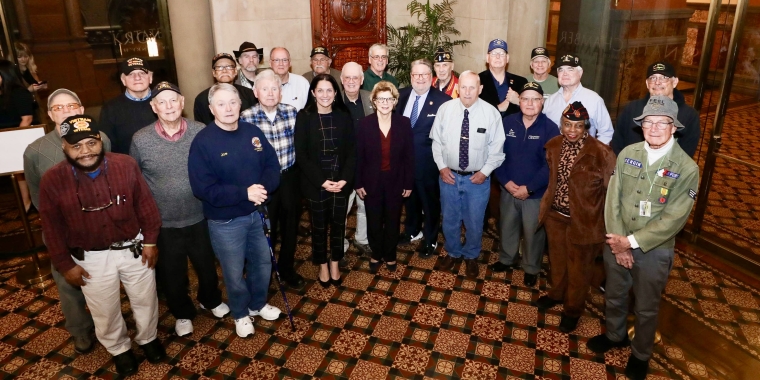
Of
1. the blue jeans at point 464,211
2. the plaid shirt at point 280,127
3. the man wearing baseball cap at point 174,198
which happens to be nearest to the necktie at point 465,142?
the blue jeans at point 464,211

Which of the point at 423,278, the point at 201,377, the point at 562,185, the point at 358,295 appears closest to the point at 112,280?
the point at 201,377

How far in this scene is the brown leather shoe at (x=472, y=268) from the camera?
494cm

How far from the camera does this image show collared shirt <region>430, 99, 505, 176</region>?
452 cm

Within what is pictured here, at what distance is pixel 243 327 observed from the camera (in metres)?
4.09

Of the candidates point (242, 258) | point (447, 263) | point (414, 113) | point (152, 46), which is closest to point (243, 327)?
point (242, 258)

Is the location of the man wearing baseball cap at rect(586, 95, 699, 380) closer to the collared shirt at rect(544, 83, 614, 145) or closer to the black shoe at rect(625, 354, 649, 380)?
the black shoe at rect(625, 354, 649, 380)

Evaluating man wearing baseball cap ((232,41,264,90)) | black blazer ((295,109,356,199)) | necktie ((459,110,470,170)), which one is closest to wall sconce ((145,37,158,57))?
man wearing baseball cap ((232,41,264,90))

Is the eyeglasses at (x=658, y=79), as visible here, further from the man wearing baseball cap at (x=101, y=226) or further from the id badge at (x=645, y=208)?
the man wearing baseball cap at (x=101, y=226)

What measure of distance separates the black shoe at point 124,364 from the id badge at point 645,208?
12.0 ft

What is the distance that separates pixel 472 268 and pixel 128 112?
3.27 metres

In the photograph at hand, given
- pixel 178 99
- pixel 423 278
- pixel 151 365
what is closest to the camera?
pixel 178 99

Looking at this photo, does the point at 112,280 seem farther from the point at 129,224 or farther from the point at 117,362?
the point at 117,362

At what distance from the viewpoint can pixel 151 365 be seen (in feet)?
12.6

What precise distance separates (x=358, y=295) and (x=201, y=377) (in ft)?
4.91
